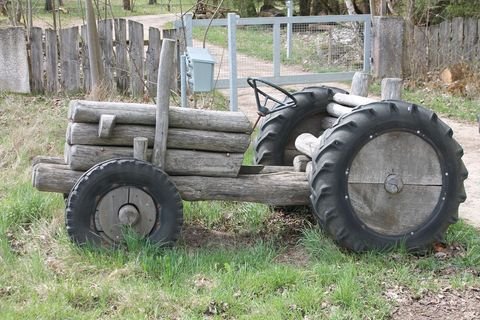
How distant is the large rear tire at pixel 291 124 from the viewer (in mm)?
6469

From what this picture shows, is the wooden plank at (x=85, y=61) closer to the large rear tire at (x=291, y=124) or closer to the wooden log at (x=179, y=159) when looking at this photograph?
the large rear tire at (x=291, y=124)

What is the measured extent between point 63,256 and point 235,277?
125 cm

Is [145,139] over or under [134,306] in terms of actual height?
over

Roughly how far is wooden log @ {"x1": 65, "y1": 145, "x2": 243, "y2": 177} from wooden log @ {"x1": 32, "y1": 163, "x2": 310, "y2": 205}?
5 centimetres

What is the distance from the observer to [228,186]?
5.43 metres

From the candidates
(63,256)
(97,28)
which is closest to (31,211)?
(63,256)

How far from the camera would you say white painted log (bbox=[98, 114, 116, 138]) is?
5129 mm

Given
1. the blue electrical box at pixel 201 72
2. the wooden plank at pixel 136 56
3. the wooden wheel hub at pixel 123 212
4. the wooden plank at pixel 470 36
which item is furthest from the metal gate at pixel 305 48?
the wooden wheel hub at pixel 123 212

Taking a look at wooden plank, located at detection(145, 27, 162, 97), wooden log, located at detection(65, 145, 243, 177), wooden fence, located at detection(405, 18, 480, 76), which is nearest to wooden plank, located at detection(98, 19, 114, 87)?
wooden plank, located at detection(145, 27, 162, 97)

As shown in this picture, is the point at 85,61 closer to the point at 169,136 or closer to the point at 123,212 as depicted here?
the point at 169,136

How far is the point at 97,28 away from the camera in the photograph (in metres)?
11.0

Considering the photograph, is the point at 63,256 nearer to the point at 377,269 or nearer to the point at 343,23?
the point at 377,269

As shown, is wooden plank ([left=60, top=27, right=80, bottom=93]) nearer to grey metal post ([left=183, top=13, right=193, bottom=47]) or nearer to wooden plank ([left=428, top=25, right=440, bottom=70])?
grey metal post ([left=183, top=13, right=193, bottom=47])

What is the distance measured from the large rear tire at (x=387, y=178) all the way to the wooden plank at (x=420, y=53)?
28.8 feet
